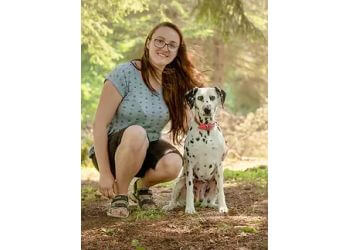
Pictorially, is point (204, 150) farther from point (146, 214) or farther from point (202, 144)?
point (146, 214)

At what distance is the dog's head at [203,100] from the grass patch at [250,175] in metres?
0.37

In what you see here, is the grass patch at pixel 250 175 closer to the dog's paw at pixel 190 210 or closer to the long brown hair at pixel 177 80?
the dog's paw at pixel 190 210

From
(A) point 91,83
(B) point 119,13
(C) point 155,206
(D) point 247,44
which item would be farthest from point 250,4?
(C) point 155,206

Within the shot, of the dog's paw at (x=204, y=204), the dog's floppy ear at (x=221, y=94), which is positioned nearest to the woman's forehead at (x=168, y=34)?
the dog's floppy ear at (x=221, y=94)

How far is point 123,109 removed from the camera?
11.8 feet

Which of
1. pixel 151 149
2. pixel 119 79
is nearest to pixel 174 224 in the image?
A: pixel 151 149

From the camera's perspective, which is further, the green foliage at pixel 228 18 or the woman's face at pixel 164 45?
the green foliage at pixel 228 18

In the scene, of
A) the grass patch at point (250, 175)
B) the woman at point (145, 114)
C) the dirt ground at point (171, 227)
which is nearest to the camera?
the dirt ground at point (171, 227)

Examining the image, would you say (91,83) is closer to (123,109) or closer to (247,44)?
(123,109)

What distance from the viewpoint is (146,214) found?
3.62 meters

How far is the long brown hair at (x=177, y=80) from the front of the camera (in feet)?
11.9

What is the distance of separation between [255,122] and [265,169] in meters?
0.41

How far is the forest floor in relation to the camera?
3506 millimetres

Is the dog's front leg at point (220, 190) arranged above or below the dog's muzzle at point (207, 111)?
below
